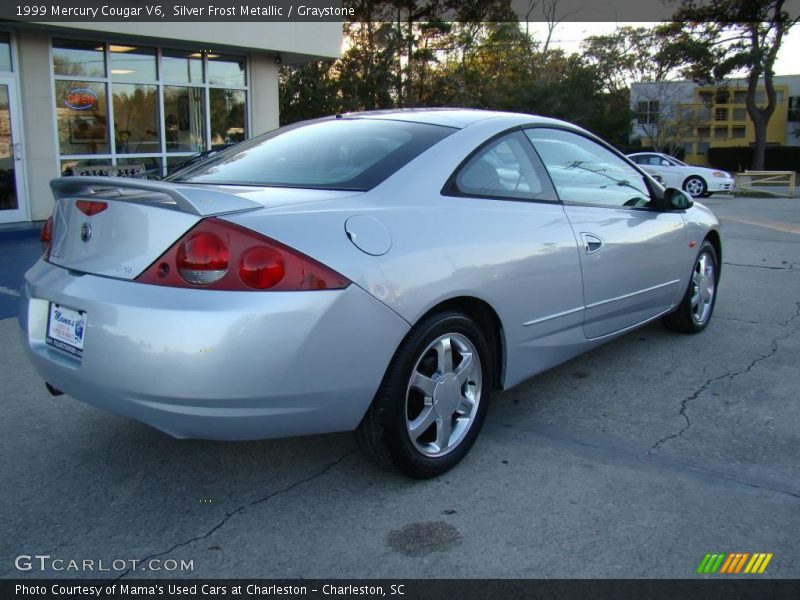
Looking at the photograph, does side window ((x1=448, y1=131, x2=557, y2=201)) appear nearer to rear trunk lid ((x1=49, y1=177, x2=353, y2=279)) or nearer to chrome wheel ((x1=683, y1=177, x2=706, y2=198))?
rear trunk lid ((x1=49, y1=177, x2=353, y2=279))

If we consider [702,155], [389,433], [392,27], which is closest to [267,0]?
[389,433]

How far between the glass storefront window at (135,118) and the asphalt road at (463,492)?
9.23 metres

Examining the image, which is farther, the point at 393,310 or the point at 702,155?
the point at 702,155

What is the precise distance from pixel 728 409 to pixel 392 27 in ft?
103

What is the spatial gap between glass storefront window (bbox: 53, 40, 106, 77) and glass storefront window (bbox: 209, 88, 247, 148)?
7.48 feet

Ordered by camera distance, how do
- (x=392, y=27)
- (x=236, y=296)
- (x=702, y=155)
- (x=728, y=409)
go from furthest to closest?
(x=702, y=155) < (x=392, y=27) < (x=728, y=409) < (x=236, y=296)

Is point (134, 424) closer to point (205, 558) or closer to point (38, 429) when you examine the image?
point (38, 429)

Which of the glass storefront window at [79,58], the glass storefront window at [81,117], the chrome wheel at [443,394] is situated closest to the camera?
the chrome wheel at [443,394]

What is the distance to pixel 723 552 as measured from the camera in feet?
8.22

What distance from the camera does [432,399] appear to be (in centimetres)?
296

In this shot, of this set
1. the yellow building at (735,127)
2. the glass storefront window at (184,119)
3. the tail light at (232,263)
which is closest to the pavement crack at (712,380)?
the tail light at (232,263)

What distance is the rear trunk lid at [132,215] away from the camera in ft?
8.25

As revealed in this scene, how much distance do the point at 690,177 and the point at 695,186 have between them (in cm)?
32

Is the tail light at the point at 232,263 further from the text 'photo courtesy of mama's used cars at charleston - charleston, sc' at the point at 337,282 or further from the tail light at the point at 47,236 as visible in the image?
the tail light at the point at 47,236
